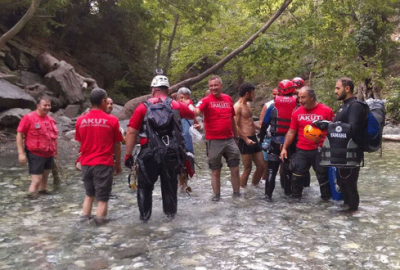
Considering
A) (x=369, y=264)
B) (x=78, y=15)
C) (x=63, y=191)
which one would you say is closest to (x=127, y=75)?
(x=78, y=15)

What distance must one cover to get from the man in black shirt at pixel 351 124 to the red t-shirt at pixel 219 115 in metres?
2.02

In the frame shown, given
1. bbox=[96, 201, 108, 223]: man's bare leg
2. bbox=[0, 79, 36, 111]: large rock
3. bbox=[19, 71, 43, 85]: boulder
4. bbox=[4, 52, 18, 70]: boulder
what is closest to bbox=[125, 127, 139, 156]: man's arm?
bbox=[96, 201, 108, 223]: man's bare leg

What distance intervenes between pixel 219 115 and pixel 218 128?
0.81 ft

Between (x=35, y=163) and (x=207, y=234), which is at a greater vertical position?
(x=35, y=163)

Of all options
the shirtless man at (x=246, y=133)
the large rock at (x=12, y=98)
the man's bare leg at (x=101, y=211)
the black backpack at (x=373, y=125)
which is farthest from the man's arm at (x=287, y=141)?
the large rock at (x=12, y=98)

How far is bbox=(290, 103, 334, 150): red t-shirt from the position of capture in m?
7.41

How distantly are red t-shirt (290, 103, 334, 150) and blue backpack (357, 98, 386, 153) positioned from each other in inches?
36.2

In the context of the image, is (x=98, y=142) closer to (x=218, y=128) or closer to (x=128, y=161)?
(x=128, y=161)

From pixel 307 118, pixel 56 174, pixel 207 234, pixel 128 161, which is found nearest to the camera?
pixel 207 234

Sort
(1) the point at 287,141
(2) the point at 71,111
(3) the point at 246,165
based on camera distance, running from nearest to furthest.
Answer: (1) the point at 287,141
(3) the point at 246,165
(2) the point at 71,111

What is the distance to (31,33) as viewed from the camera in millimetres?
26812

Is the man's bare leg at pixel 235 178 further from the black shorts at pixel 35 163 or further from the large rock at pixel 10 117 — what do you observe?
the large rock at pixel 10 117

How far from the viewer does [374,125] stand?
6.38m

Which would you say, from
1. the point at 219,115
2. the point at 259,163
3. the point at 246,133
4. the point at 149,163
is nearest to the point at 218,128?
the point at 219,115
